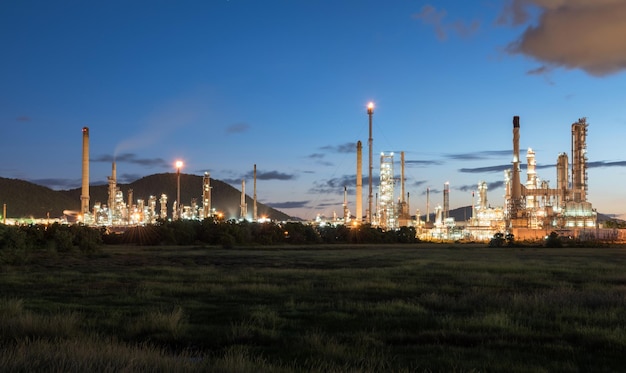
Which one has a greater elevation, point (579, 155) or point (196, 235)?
point (579, 155)

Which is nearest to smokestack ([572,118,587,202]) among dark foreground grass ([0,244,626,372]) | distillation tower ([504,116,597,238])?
distillation tower ([504,116,597,238])

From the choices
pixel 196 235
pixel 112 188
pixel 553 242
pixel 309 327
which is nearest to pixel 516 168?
pixel 553 242

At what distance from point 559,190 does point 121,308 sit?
135m

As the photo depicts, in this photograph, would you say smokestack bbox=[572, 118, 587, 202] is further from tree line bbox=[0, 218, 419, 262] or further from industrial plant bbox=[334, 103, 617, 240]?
tree line bbox=[0, 218, 419, 262]

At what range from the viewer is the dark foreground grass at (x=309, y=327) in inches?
390

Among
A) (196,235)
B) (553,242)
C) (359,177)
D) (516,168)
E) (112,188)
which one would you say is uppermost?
(516,168)

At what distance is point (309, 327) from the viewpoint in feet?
47.2

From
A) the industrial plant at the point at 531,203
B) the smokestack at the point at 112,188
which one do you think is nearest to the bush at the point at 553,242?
the industrial plant at the point at 531,203

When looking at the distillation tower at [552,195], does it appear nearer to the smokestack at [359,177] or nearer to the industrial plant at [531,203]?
the industrial plant at [531,203]

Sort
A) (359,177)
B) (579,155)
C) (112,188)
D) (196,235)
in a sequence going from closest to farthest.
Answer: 1. (196,235)
2. (579,155)
3. (359,177)
4. (112,188)

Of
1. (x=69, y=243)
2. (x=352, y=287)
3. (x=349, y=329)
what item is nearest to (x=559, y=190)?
(x=69, y=243)

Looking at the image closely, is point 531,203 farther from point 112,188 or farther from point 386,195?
point 112,188

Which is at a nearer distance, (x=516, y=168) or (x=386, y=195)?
(x=516, y=168)

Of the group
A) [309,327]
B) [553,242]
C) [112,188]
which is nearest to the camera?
[309,327]
